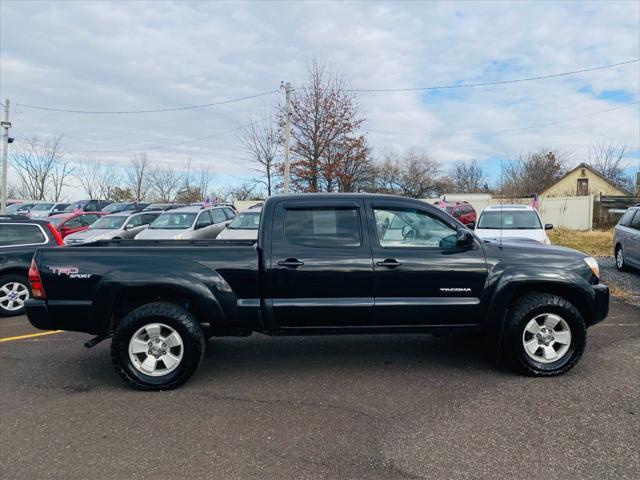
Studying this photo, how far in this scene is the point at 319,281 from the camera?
4.30m

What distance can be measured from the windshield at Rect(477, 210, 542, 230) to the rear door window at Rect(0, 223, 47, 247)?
9.71m

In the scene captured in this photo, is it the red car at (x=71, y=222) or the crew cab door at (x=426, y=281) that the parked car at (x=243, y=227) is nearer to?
the red car at (x=71, y=222)

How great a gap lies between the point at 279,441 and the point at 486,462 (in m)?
1.43

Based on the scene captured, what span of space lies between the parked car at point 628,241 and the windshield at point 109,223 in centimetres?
1448

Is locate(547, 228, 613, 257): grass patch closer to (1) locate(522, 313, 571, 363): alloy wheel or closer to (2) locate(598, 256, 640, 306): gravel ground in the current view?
(2) locate(598, 256, 640, 306): gravel ground

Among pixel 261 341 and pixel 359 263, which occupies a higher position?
pixel 359 263

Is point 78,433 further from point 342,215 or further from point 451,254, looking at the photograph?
point 451,254

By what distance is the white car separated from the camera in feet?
35.2

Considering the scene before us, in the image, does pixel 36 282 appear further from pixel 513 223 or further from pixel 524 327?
pixel 513 223

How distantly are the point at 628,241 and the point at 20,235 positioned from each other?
12182 millimetres

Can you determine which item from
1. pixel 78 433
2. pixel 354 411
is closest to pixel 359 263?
pixel 354 411

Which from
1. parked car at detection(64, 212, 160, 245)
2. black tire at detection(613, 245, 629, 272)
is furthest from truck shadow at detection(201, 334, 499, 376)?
parked car at detection(64, 212, 160, 245)

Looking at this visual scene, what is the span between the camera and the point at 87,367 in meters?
4.93

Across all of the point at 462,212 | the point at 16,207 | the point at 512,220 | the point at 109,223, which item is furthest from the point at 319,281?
the point at 16,207
